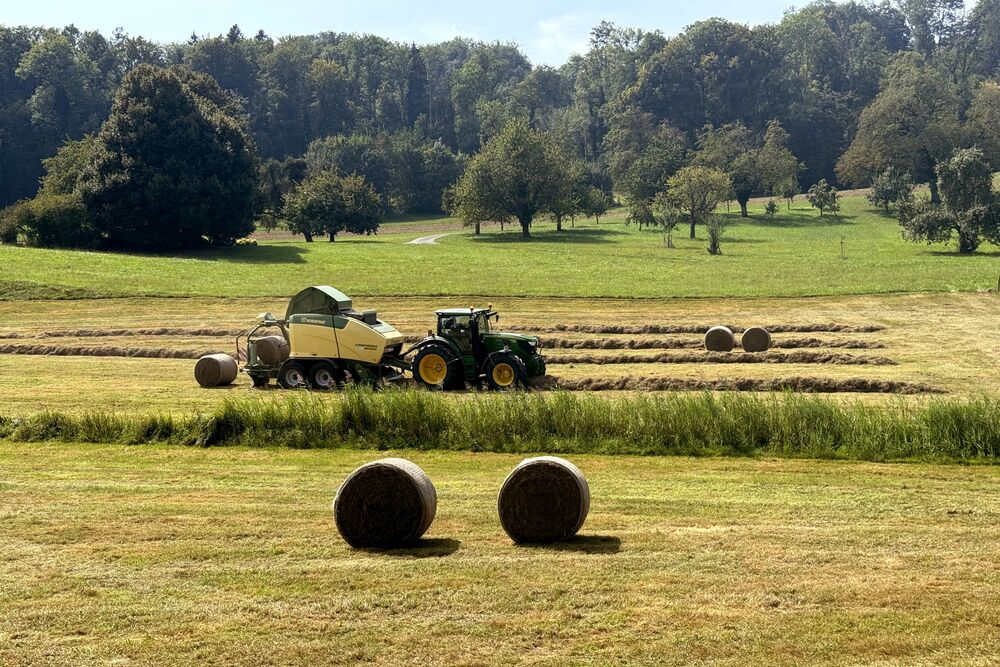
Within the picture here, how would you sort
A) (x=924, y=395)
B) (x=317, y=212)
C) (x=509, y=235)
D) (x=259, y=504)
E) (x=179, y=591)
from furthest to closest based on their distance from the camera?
(x=509, y=235)
(x=317, y=212)
(x=924, y=395)
(x=259, y=504)
(x=179, y=591)

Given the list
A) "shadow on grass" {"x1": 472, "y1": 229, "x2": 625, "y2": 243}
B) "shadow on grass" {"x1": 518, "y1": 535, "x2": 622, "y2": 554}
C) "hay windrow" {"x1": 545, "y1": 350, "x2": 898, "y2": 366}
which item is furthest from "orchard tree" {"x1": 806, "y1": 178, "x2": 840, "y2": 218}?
"shadow on grass" {"x1": 518, "y1": 535, "x2": 622, "y2": 554}

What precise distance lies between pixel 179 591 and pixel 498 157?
80.7m

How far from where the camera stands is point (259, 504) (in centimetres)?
1594

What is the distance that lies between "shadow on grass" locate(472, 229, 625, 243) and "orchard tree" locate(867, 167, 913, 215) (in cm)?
2363

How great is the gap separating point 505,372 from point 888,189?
260 feet

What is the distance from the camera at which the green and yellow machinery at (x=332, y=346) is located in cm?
2623

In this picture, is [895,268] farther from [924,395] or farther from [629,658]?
[629,658]

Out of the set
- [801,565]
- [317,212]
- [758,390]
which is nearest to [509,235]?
[317,212]

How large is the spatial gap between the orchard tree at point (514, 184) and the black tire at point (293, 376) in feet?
207

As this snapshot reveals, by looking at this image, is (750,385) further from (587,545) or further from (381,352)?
(587,545)

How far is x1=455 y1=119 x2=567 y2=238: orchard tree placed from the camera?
8931cm

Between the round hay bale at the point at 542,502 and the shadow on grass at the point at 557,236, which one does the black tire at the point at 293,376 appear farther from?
the shadow on grass at the point at 557,236

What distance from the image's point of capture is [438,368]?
26359 mm

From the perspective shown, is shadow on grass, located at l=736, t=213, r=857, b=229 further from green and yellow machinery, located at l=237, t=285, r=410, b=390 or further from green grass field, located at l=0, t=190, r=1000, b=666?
green and yellow machinery, located at l=237, t=285, r=410, b=390
